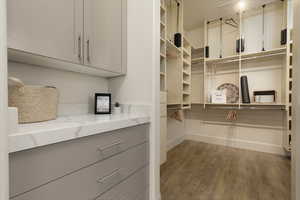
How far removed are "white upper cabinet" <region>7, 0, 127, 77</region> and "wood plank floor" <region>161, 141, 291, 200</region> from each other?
136 cm

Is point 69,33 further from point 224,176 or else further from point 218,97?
point 218,97

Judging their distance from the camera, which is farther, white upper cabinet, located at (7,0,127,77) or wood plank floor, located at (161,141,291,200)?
wood plank floor, located at (161,141,291,200)

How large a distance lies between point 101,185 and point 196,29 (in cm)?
349

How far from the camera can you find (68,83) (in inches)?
44.1

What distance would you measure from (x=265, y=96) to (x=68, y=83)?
2.86 metres

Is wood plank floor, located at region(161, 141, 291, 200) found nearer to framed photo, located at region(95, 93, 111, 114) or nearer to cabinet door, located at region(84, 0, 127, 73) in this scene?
framed photo, located at region(95, 93, 111, 114)

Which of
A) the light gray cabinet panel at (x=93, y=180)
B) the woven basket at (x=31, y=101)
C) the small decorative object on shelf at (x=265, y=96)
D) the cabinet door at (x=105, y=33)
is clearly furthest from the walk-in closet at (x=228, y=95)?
the woven basket at (x=31, y=101)

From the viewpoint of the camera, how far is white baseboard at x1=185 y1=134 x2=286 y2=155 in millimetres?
2374

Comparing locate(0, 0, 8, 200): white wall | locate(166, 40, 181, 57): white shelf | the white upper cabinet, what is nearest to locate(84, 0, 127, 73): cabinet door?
the white upper cabinet

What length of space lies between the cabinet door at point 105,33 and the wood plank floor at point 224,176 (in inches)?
53.1

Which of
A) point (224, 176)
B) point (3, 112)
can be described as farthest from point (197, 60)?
point (3, 112)

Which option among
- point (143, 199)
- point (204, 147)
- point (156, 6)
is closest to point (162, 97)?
point (156, 6)

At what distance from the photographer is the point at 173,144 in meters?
2.76

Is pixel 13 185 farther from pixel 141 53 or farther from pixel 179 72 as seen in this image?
pixel 179 72
